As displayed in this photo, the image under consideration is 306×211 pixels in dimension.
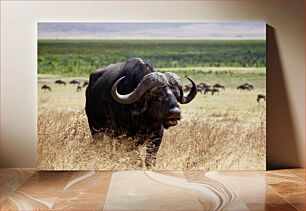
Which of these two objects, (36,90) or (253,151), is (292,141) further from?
(36,90)

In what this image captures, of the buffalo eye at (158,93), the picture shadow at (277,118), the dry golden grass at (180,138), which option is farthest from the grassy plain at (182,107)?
the buffalo eye at (158,93)

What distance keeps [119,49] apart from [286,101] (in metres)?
1.97

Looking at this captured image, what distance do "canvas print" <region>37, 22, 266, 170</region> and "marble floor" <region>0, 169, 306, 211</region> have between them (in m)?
0.20

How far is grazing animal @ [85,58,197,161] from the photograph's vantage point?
629cm

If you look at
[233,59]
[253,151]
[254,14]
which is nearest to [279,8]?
[254,14]

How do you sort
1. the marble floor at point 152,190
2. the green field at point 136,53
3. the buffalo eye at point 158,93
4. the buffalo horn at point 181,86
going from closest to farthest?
the marble floor at point 152,190
the buffalo eye at point 158,93
the buffalo horn at point 181,86
the green field at point 136,53

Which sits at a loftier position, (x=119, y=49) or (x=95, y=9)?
(x=95, y=9)

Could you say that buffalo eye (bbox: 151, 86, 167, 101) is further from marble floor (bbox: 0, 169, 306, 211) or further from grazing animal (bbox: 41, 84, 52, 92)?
grazing animal (bbox: 41, 84, 52, 92)

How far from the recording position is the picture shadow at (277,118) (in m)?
6.57

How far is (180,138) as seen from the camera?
21.1 feet

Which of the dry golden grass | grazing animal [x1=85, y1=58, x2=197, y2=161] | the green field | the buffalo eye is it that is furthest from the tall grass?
the green field

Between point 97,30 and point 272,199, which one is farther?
point 97,30

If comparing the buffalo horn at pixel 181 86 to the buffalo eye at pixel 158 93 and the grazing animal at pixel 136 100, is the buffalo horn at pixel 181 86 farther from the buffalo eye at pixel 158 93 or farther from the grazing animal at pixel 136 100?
the buffalo eye at pixel 158 93

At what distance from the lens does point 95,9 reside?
6516mm
